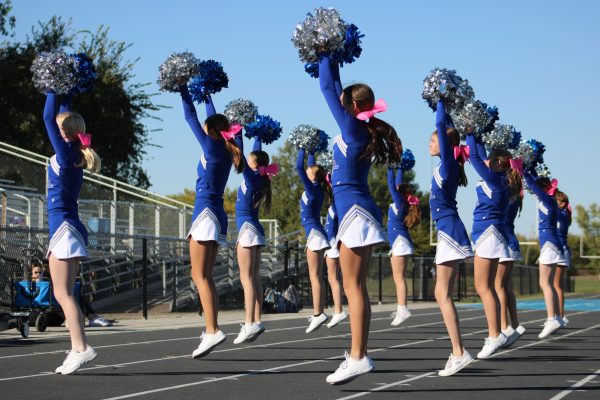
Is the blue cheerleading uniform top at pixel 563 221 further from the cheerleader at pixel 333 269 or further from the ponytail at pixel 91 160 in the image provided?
the ponytail at pixel 91 160

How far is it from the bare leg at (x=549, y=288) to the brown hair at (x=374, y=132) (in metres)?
6.11

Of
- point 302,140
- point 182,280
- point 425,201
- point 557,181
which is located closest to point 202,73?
point 302,140

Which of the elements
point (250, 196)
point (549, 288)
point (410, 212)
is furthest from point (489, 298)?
point (410, 212)

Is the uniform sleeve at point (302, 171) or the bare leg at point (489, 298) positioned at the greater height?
the uniform sleeve at point (302, 171)

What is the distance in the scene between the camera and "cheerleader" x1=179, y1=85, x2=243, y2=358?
862 cm

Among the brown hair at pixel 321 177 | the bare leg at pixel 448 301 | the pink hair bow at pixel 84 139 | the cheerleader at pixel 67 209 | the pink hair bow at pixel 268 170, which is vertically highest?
the brown hair at pixel 321 177

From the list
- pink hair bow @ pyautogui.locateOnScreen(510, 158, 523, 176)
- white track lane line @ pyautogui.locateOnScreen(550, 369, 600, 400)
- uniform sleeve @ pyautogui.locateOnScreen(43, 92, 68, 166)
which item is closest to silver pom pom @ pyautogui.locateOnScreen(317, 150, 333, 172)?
pink hair bow @ pyautogui.locateOnScreen(510, 158, 523, 176)

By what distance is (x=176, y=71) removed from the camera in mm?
8938

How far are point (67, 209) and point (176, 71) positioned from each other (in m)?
1.82

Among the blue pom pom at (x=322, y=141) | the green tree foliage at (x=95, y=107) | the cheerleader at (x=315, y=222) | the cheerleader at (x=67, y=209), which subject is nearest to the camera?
the cheerleader at (x=67, y=209)

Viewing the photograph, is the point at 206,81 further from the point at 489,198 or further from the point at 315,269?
the point at 315,269

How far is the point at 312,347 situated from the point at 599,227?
7419 cm

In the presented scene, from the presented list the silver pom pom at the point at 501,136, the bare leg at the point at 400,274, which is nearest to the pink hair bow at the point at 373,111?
the silver pom pom at the point at 501,136

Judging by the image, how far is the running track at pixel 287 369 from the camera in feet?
22.2
